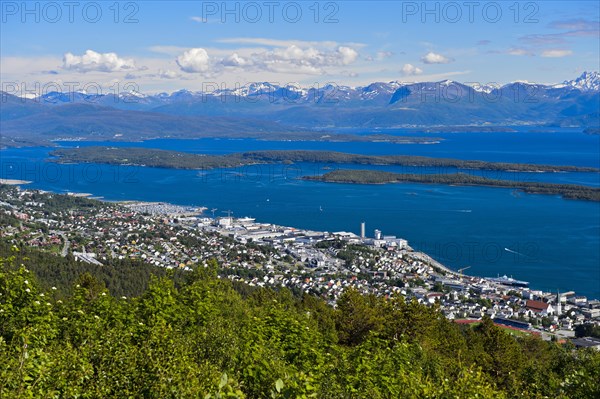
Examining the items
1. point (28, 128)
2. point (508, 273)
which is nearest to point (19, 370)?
point (508, 273)

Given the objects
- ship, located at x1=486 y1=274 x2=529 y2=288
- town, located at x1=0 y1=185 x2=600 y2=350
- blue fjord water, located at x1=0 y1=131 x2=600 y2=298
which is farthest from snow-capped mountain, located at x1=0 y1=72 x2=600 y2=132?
ship, located at x1=486 y1=274 x2=529 y2=288

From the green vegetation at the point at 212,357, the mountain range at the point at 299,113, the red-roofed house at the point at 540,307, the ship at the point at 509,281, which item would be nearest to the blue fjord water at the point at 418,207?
the ship at the point at 509,281

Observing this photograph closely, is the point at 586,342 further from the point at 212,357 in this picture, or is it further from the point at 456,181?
the point at 456,181

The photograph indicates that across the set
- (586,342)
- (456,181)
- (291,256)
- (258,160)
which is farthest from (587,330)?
(258,160)

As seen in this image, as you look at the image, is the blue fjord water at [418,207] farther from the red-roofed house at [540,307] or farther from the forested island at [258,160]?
the red-roofed house at [540,307]

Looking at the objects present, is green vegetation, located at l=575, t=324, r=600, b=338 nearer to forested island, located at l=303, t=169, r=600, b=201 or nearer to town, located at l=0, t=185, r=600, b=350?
town, located at l=0, t=185, r=600, b=350

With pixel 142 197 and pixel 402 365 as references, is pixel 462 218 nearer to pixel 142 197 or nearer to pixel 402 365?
pixel 142 197
